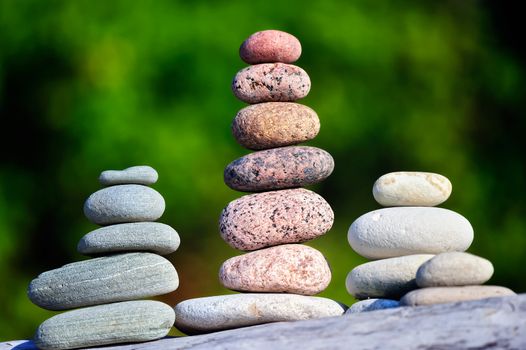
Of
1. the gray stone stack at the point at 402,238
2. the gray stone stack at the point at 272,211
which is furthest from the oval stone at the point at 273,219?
the gray stone stack at the point at 402,238

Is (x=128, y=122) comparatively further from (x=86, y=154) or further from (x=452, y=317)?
(x=452, y=317)

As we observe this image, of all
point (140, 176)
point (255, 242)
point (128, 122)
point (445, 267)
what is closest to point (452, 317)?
point (445, 267)

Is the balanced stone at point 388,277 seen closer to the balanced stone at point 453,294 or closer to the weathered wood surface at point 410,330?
the balanced stone at point 453,294

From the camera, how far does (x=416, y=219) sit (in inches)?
188

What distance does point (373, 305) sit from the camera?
4574mm

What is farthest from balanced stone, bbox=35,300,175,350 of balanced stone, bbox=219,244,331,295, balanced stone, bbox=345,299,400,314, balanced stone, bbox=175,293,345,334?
balanced stone, bbox=345,299,400,314

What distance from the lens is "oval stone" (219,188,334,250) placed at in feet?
16.3

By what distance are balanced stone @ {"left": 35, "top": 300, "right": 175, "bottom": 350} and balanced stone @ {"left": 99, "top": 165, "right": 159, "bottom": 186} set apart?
783 millimetres

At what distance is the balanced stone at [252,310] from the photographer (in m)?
4.66

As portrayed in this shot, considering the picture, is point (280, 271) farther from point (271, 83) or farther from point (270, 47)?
point (270, 47)

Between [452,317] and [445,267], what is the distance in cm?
32

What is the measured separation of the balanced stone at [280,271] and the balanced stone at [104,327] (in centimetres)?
50

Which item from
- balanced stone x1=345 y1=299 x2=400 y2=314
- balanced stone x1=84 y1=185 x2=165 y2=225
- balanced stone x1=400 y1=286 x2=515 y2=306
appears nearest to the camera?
balanced stone x1=400 y1=286 x2=515 y2=306

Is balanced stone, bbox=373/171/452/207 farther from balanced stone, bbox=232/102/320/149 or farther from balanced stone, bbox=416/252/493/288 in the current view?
balanced stone, bbox=416/252/493/288
